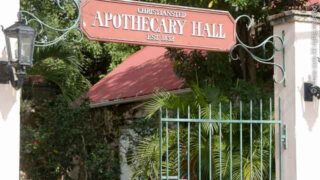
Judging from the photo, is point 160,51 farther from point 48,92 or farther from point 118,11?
point 118,11

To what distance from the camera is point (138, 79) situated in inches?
599

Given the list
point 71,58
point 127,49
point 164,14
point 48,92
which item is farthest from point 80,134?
point 164,14

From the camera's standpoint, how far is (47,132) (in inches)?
503

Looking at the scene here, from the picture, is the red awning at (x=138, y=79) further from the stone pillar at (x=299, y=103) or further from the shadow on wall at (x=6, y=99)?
the shadow on wall at (x=6, y=99)

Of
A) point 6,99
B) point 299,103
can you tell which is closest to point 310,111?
point 299,103

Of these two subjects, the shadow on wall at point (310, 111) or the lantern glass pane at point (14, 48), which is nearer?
the lantern glass pane at point (14, 48)

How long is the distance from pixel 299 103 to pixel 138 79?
325 inches

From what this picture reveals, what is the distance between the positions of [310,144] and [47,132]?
6.86 meters

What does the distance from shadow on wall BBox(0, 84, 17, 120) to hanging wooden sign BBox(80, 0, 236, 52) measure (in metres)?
1.02

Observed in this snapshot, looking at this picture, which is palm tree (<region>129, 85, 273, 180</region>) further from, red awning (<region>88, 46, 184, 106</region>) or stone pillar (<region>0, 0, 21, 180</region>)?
red awning (<region>88, 46, 184, 106</region>)

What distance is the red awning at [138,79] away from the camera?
13727 millimetres

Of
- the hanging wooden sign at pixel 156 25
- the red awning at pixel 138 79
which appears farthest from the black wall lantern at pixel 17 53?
the red awning at pixel 138 79

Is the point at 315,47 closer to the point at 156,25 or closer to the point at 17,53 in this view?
the point at 156,25

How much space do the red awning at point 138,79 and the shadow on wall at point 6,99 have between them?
6.62 meters
